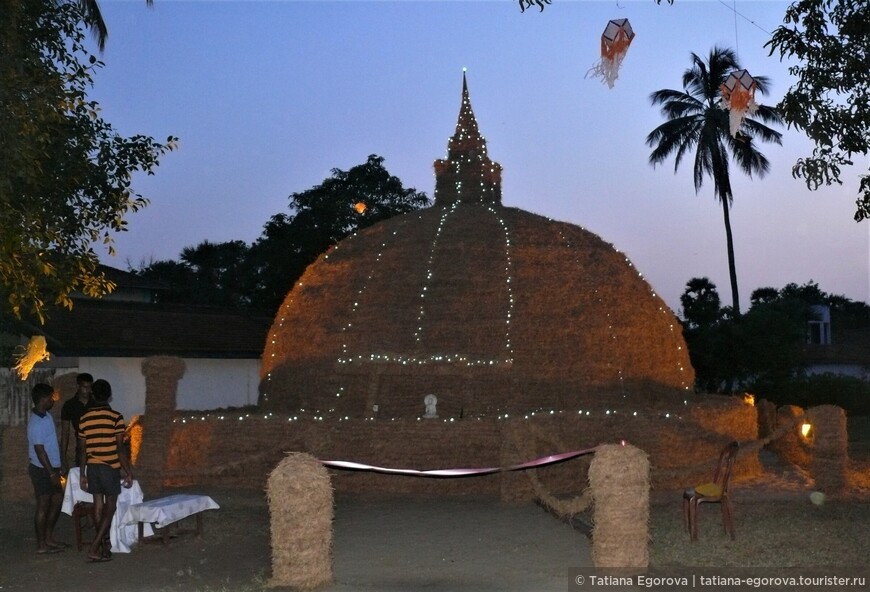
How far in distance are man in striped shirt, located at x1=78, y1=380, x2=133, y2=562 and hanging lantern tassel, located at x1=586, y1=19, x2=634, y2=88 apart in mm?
5767

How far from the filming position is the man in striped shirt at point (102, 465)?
898 cm

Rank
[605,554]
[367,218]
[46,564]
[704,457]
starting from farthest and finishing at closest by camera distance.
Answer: [367,218]
[704,457]
[46,564]
[605,554]

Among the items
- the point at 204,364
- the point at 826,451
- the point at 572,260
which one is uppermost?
the point at 572,260

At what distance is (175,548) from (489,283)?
22.5 feet

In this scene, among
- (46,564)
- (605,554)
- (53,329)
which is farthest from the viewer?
(53,329)

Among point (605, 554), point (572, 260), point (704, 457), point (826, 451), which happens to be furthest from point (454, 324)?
point (605, 554)

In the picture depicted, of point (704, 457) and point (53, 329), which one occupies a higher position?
point (53, 329)

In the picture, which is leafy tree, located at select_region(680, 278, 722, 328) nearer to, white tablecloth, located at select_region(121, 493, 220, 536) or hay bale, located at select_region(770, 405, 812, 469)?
hay bale, located at select_region(770, 405, 812, 469)

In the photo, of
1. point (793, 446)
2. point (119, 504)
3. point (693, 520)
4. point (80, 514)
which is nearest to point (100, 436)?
point (119, 504)

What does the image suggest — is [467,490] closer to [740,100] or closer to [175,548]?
[175,548]

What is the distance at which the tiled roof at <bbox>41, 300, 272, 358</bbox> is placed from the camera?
17.2 metres

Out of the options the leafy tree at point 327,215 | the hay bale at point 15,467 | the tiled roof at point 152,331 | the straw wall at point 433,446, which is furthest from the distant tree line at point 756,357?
the hay bale at point 15,467

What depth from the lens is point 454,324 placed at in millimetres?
14516

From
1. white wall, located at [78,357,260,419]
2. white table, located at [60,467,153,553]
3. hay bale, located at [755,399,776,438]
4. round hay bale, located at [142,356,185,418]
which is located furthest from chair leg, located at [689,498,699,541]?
white wall, located at [78,357,260,419]
